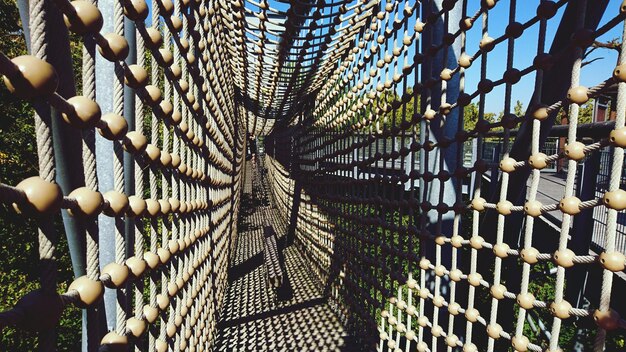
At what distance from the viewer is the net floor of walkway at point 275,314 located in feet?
9.95

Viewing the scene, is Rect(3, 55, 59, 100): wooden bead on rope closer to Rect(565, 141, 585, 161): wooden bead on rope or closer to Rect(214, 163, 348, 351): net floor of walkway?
Rect(565, 141, 585, 161): wooden bead on rope

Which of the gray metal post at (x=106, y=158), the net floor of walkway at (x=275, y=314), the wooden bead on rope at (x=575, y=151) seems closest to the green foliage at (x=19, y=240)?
the net floor of walkway at (x=275, y=314)

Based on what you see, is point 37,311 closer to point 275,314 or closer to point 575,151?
point 575,151

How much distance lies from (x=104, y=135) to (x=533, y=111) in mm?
1090

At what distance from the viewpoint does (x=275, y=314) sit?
11.7 ft

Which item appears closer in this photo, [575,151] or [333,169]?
[575,151]

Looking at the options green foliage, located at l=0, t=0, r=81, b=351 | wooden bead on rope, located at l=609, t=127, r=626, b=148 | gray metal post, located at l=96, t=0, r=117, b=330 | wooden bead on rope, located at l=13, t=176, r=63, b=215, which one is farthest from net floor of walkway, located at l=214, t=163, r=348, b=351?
wooden bead on rope, located at l=13, t=176, r=63, b=215

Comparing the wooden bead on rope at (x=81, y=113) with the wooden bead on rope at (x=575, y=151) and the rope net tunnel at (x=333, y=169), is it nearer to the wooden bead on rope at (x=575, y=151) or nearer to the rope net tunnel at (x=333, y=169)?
the rope net tunnel at (x=333, y=169)

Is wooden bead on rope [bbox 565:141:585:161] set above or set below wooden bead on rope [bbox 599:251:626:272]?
above

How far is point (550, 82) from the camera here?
104 cm

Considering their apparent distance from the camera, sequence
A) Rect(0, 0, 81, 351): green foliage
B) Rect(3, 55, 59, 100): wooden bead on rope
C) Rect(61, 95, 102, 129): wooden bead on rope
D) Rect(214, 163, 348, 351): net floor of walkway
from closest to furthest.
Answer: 1. Rect(3, 55, 59, 100): wooden bead on rope
2. Rect(61, 95, 102, 129): wooden bead on rope
3. Rect(214, 163, 348, 351): net floor of walkway
4. Rect(0, 0, 81, 351): green foliage

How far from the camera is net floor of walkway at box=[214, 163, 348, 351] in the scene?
3.03 metres

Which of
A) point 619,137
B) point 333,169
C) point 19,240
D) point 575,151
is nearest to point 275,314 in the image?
point 333,169

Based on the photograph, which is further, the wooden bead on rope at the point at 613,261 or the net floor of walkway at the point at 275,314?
the net floor of walkway at the point at 275,314
